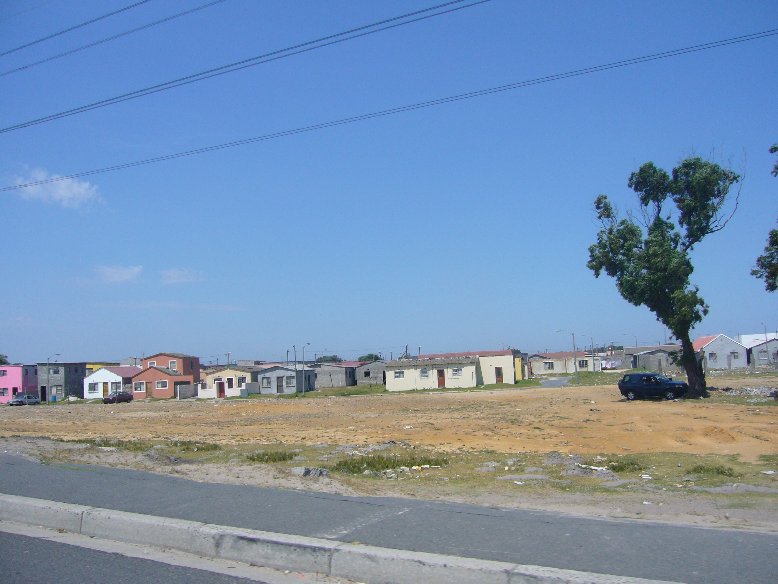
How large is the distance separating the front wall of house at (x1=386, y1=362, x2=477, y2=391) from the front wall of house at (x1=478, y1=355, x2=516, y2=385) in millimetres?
3233

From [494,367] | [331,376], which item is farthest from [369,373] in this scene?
[494,367]

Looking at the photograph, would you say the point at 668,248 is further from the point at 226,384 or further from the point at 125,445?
the point at 226,384

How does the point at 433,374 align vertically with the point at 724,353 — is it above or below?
below

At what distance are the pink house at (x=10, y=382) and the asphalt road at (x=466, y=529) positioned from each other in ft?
323

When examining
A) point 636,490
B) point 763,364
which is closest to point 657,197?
point 636,490

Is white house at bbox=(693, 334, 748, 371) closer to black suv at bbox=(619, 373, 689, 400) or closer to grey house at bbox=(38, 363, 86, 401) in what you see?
black suv at bbox=(619, 373, 689, 400)

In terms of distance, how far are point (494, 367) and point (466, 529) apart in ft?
256

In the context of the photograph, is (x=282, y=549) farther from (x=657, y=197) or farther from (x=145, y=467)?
(x=657, y=197)

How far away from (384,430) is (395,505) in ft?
65.9

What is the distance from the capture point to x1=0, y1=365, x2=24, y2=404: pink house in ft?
317

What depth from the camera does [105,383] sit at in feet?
Answer: 308

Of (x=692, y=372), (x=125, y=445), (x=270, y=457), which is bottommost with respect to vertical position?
(x=270, y=457)

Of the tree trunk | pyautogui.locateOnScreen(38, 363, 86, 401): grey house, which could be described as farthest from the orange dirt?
pyautogui.locateOnScreen(38, 363, 86, 401): grey house

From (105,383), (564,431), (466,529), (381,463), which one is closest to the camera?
(466,529)
